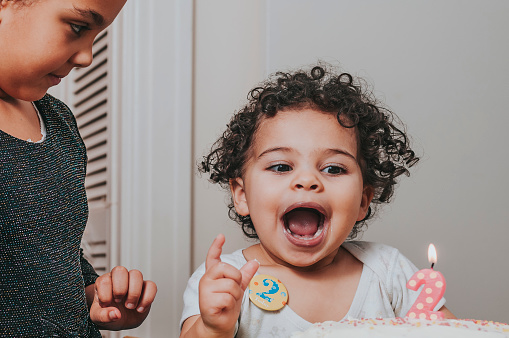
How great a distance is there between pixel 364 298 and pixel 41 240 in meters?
0.63

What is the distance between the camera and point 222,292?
2.66 ft

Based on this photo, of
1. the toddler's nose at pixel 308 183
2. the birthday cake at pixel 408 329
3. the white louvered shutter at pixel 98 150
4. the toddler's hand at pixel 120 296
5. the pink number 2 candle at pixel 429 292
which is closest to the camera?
the birthday cake at pixel 408 329

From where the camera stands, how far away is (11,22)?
2.59 feet

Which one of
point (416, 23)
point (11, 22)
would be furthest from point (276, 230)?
point (416, 23)

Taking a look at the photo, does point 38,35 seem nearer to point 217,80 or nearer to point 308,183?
point 308,183

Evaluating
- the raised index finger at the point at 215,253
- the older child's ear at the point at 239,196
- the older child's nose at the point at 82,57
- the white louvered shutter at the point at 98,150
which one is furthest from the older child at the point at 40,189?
the white louvered shutter at the point at 98,150

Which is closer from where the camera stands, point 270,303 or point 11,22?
point 11,22

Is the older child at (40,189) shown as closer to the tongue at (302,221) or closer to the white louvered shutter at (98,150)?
the tongue at (302,221)

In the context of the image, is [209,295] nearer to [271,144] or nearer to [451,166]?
[271,144]

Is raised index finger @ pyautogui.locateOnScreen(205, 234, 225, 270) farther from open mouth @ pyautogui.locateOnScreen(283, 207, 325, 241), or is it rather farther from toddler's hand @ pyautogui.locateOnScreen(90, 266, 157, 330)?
open mouth @ pyautogui.locateOnScreen(283, 207, 325, 241)

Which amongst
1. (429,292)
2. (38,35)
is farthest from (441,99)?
(38,35)

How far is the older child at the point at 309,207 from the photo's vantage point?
1057mm

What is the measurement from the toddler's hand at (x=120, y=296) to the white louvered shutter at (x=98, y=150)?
88cm

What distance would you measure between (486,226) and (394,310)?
570 mm
